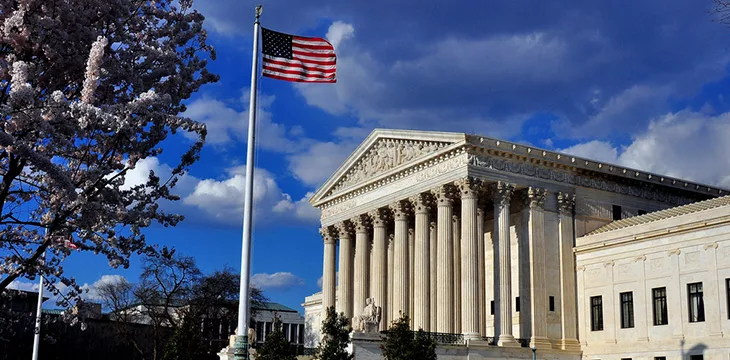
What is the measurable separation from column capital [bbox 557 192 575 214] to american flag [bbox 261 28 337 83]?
29.3 meters

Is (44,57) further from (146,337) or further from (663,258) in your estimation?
(146,337)

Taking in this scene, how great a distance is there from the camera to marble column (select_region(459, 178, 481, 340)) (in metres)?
50.8

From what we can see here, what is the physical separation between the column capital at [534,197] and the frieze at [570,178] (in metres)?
1.02

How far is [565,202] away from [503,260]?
6.61 m

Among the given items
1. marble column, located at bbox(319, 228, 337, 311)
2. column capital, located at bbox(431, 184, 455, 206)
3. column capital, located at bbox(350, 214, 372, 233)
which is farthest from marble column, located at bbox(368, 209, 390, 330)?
column capital, located at bbox(431, 184, 455, 206)

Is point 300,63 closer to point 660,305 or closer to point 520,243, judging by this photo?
point 520,243

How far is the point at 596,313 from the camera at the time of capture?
5297 centimetres

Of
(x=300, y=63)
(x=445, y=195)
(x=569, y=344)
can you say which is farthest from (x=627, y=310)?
(x=300, y=63)

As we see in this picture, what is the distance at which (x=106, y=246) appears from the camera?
59.6 ft

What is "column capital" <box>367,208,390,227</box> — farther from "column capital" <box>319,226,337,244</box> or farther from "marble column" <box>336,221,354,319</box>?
"column capital" <box>319,226,337,244</box>

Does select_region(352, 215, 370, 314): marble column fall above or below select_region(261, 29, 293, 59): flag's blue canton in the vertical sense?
below

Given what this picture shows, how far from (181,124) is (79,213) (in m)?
2.81

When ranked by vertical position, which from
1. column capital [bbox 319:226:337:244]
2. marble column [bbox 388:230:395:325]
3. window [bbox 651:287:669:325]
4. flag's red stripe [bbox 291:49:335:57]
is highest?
flag's red stripe [bbox 291:49:335:57]

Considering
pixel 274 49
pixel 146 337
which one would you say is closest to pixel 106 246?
pixel 274 49
